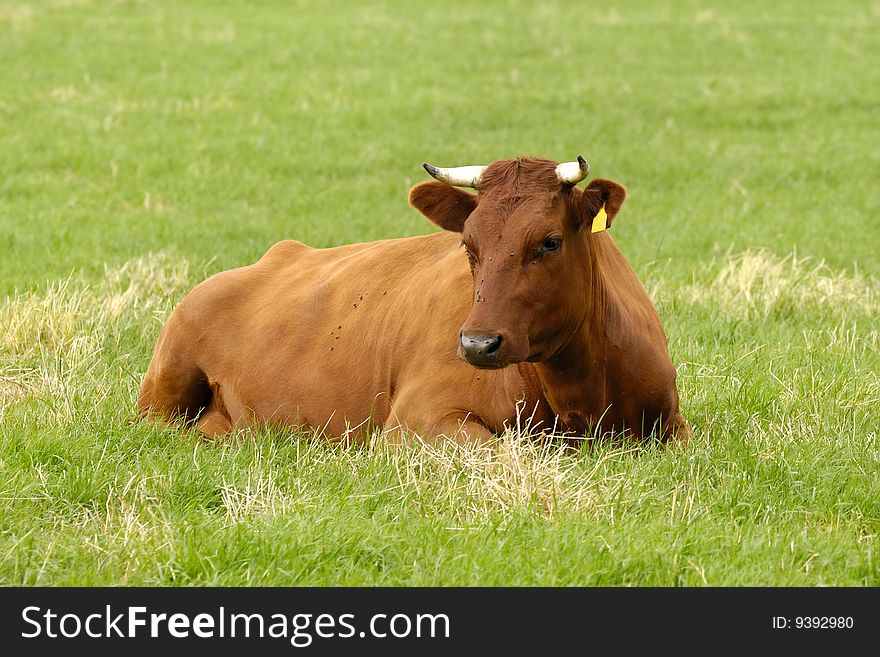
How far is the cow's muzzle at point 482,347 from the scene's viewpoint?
5949mm

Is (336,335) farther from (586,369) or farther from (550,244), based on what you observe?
(550,244)

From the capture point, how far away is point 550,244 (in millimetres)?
6258

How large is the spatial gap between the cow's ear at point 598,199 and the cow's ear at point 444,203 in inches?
24.0

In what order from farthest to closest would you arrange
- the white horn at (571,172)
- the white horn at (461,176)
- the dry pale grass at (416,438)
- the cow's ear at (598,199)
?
the white horn at (461,176)
the cow's ear at (598,199)
the white horn at (571,172)
the dry pale grass at (416,438)

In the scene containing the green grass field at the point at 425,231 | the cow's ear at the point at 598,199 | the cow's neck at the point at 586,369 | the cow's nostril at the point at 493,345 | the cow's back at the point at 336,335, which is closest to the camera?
the green grass field at the point at 425,231

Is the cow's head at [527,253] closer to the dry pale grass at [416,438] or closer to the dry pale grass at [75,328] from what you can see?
the dry pale grass at [416,438]

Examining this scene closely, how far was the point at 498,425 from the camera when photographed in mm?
6891

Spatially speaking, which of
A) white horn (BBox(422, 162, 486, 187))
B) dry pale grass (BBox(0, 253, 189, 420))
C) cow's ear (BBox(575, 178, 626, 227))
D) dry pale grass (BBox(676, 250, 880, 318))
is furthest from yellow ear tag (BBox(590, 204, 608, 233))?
dry pale grass (BBox(676, 250, 880, 318))

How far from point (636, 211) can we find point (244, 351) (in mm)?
8023

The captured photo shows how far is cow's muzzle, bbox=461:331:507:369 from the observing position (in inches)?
234

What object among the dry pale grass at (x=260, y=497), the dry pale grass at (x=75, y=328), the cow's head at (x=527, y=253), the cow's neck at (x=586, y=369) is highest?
the cow's head at (x=527, y=253)

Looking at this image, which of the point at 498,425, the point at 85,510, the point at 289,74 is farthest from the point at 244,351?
the point at 289,74

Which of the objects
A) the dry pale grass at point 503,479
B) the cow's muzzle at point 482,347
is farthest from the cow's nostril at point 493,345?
the dry pale grass at point 503,479

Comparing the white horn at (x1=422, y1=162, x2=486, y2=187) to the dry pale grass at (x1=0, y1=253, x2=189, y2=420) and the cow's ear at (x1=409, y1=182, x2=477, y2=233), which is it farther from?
the dry pale grass at (x1=0, y1=253, x2=189, y2=420)
